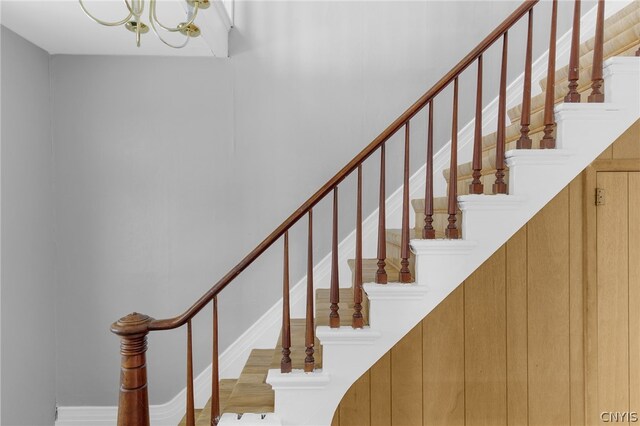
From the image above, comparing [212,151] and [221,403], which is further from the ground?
[212,151]

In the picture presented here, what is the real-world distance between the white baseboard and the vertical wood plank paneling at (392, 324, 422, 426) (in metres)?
0.54

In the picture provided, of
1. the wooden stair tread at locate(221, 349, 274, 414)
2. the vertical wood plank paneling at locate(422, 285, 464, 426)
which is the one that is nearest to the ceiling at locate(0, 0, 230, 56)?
the wooden stair tread at locate(221, 349, 274, 414)

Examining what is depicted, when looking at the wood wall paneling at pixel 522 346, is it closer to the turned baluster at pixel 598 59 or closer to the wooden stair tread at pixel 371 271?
the wooden stair tread at pixel 371 271

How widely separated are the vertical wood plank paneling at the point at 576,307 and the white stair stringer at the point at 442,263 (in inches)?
34.9

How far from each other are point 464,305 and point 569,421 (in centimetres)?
97

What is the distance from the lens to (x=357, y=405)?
2.42 metres

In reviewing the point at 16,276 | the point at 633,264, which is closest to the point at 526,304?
the point at 633,264

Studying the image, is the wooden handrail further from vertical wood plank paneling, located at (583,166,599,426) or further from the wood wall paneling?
vertical wood plank paneling, located at (583,166,599,426)

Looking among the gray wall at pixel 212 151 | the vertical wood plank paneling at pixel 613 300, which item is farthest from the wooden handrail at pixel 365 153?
the vertical wood plank paneling at pixel 613 300

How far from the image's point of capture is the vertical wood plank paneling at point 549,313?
7.99 feet

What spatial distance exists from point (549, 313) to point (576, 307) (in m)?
0.17

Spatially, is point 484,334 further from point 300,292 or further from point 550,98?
point 550,98

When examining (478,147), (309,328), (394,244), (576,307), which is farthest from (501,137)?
(576,307)

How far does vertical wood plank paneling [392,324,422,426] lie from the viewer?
242 centimetres
